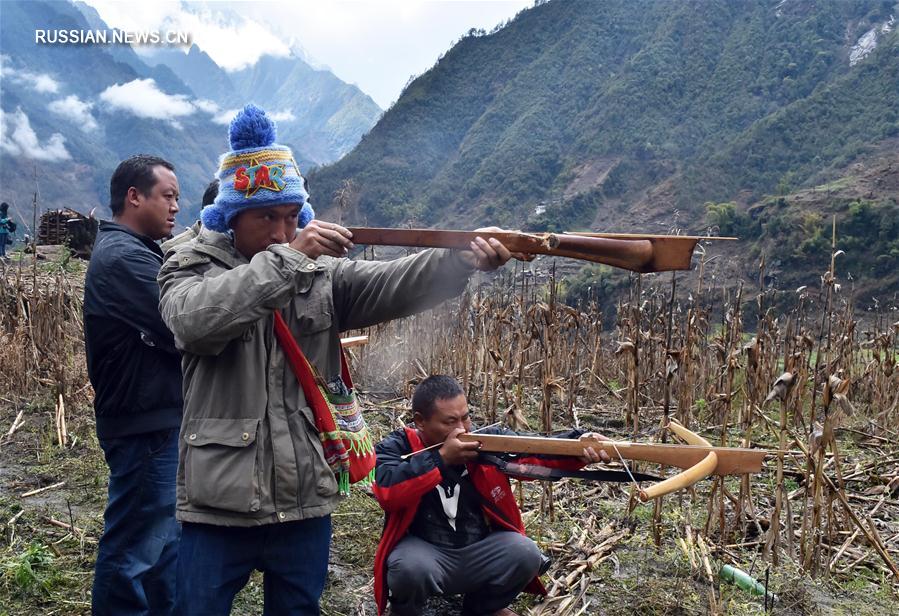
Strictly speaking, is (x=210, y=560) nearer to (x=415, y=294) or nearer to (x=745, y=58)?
(x=415, y=294)


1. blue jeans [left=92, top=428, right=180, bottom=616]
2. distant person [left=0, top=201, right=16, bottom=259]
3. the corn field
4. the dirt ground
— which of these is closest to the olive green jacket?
blue jeans [left=92, top=428, right=180, bottom=616]

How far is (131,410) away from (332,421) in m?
0.94

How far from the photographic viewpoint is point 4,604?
294 centimetres

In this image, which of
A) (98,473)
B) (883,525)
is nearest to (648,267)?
(883,525)

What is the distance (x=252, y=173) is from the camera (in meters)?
1.69

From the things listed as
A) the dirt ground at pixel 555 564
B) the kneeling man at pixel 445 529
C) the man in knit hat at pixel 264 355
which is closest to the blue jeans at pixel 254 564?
the man in knit hat at pixel 264 355

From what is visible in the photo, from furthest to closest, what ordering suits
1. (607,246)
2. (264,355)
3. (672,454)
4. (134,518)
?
(134,518) → (672,454) → (264,355) → (607,246)

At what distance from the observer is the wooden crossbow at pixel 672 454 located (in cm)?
165

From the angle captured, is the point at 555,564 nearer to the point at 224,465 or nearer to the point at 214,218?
the point at 224,465

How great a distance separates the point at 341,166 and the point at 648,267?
4011cm

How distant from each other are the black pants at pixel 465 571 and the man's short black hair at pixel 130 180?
1615mm

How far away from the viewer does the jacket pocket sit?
1.57 meters

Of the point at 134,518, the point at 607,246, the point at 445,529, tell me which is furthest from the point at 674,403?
the point at 607,246

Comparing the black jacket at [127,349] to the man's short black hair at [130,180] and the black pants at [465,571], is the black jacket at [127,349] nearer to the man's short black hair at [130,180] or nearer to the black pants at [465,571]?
the man's short black hair at [130,180]
